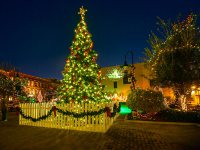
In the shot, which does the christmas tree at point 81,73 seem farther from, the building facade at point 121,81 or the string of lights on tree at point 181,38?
the building facade at point 121,81

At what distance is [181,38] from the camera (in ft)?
59.4

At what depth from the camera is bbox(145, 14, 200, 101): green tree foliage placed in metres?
16.8

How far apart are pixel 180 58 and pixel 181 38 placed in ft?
6.20

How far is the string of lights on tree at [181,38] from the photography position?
17516 mm

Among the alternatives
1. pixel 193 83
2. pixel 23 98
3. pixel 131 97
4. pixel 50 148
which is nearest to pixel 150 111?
pixel 131 97

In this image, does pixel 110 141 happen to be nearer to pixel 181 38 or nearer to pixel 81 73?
pixel 81 73

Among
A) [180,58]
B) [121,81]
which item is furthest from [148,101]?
[121,81]

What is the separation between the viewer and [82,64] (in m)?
15.2

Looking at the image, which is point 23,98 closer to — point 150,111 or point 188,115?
point 150,111

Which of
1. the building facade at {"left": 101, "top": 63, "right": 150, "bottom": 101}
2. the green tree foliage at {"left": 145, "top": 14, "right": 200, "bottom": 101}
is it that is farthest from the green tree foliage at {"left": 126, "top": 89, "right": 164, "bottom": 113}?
the building facade at {"left": 101, "top": 63, "right": 150, "bottom": 101}

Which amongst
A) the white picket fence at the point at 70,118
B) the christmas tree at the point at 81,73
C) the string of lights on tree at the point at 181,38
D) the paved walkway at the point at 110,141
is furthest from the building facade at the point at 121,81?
the paved walkway at the point at 110,141

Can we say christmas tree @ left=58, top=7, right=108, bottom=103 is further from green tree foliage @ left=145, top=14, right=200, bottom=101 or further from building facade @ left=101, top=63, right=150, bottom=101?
building facade @ left=101, top=63, right=150, bottom=101

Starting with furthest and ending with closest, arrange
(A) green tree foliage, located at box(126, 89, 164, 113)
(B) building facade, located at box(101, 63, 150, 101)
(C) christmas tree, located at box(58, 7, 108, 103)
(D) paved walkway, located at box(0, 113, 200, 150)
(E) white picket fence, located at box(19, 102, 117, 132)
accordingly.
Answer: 1. (B) building facade, located at box(101, 63, 150, 101)
2. (A) green tree foliage, located at box(126, 89, 164, 113)
3. (C) christmas tree, located at box(58, 7, 108, 103)
4. (E) white picket fence, located at box(19, 102, 117, 132)
5. (D) paved walkway, located at box(0, 113, 200, 150)

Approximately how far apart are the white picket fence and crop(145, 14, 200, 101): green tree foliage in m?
6.52
